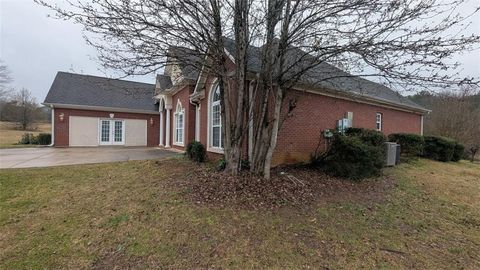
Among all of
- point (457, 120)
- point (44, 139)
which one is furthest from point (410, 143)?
point (44, 139)

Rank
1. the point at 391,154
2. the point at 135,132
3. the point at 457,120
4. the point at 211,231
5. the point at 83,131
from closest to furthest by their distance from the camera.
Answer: the point at 211,231 → the point at 391,154 → the point at 83,131 → the point at 135,132 → the point at 457,120

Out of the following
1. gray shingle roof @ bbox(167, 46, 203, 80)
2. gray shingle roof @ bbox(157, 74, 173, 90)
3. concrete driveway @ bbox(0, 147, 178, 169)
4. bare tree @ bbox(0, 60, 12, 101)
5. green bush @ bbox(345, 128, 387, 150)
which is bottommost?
concrete driveway @ bbox(0, 147, 178, 169)

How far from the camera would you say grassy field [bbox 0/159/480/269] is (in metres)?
4.02

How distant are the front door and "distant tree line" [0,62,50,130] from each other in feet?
85.4

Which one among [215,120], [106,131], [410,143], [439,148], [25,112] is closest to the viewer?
[215,120]

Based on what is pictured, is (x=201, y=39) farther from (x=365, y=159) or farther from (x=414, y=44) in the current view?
(x=365, y=159)

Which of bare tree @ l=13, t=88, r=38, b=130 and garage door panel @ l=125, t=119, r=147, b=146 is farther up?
bare tree @ l=13, t=88, r=38, b=130

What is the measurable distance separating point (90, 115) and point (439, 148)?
A: 22.6 metres

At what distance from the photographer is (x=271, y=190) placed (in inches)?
252

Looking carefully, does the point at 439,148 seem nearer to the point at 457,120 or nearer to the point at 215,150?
the point at 457,120

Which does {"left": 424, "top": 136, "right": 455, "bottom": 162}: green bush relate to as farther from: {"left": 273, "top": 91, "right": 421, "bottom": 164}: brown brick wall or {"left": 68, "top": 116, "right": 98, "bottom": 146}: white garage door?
{"left": 68, "top": 116, "right": 98, "bottom": 146}: white garage door

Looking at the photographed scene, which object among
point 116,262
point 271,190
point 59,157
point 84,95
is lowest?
point 116,262

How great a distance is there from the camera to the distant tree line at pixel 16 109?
39250mm

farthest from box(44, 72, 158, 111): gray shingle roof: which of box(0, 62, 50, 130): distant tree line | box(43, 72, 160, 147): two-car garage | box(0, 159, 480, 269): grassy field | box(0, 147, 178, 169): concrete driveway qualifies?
box(0, 62, 50, 130): distant tree line
